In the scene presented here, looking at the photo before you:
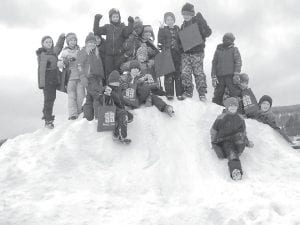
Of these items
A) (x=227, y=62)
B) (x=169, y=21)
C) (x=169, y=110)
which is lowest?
(x=169, y=110)

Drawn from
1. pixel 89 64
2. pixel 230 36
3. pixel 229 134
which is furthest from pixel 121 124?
pixel 230 36

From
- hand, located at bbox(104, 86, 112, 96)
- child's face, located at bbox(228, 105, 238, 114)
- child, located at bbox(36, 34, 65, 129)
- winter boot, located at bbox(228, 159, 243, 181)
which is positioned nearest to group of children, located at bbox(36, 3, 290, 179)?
child, located at bbox(36, 34, 65, 129)

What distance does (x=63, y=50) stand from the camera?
30.8ft

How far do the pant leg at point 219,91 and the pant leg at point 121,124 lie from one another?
102 inches

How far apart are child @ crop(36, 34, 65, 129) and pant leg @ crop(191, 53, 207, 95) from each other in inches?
114

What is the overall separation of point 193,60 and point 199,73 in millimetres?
310

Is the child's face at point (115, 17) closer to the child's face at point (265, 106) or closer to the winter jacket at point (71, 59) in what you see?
the winter jacket at point (71, 59)

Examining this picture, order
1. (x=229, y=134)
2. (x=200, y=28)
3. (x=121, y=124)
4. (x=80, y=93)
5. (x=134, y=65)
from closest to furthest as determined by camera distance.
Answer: (x=229, y=134)
(x=121, y=124)
(x=134, y=65)
(x=80, y=93)
(x=200, y=28)

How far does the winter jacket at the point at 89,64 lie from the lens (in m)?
8.88

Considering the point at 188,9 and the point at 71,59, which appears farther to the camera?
the point at 188,9

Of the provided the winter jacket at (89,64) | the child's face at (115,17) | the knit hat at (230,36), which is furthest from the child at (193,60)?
the winter jacket at (89,64)

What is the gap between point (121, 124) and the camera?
786cm

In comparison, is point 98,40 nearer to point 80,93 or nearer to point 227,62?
point 80,93

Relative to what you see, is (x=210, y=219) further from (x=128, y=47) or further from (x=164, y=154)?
(x=128, y=47)
